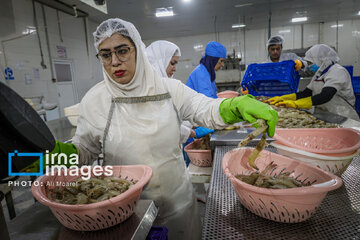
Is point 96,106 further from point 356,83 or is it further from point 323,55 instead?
point 356,83

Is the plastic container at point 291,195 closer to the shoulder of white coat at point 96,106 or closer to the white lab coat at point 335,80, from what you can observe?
the shoulder of white coat at point 96,106

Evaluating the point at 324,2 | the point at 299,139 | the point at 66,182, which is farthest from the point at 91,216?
the point at 324,2

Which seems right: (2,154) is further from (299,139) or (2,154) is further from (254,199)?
(299,139)

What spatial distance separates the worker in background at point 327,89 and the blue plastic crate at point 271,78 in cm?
19

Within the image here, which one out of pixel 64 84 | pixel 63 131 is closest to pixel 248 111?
pixel 63 131

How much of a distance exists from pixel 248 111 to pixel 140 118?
2.28 ft

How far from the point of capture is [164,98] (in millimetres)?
1562

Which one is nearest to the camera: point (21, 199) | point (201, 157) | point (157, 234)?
point (157, 234)

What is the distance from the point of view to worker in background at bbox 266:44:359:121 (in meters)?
3.11

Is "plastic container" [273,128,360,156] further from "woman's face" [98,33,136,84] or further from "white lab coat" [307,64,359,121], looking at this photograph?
"white lab coat" [307,64,359,121]

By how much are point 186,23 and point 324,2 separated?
17.2ft

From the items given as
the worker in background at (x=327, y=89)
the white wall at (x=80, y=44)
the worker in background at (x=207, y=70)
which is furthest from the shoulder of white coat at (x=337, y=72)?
the white wall at (x=80, y=44)

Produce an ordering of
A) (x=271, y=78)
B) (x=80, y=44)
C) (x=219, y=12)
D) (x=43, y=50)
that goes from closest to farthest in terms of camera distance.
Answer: (x=271, y=78)
(x=43, y=50)
(x=219, y=12)
(x=80, y=44)

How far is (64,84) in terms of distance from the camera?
7781 millimetres
